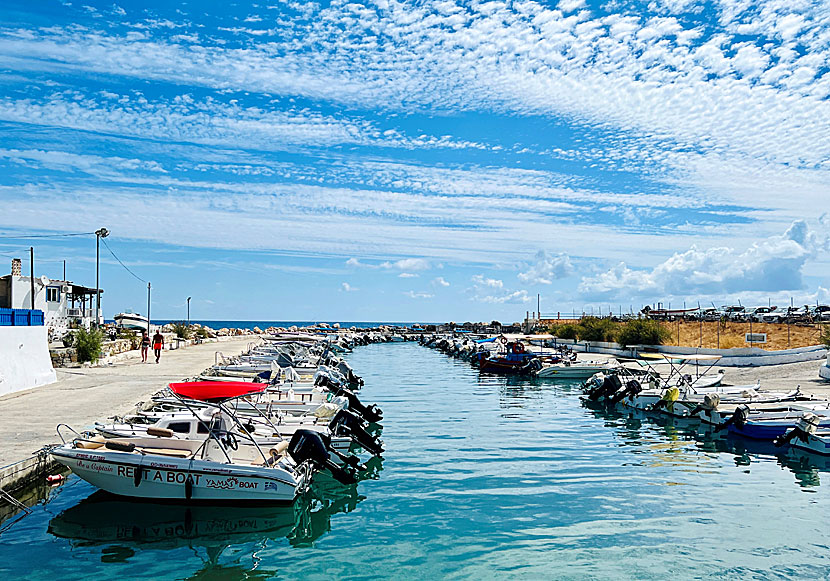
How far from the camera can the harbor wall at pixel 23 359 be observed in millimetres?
26328

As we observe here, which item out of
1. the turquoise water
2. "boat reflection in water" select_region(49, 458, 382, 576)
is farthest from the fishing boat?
the turquoise water

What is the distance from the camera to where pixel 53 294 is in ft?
212

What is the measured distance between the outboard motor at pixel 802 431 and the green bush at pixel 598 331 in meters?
47.9

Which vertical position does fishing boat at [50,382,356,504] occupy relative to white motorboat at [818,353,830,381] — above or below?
below

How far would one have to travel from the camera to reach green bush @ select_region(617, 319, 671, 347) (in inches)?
2499

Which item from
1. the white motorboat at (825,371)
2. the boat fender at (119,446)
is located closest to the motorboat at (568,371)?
the white motorboat at (825,371)

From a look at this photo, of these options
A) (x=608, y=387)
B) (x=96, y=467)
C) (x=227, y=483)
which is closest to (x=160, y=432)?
(x=96, y=467)

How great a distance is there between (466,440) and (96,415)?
12.0m

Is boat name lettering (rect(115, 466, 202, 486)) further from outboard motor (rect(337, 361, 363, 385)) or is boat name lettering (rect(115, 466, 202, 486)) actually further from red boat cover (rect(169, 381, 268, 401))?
outboard motor (rect(337, 361, 363, 385))

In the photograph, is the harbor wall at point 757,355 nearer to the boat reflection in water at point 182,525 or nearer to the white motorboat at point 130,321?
the boat reflection in water at point 182,525

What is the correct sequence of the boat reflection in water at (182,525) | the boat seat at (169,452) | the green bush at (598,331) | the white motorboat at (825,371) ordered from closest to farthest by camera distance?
the boat reflection in water at (182,525)
the boat seat at (169,452)
the white motorboat at (825,371)
the green bush at (598,331)

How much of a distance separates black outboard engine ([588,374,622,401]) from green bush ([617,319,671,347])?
2912cm

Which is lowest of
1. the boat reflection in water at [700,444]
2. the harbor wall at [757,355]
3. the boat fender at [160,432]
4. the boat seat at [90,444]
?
the boat reflection in water at [700,444]

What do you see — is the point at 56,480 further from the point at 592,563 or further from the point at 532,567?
the point at 592,563
